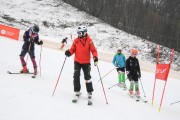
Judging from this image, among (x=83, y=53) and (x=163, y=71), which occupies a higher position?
(x=83, y=53)

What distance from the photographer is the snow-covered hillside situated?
26594mm

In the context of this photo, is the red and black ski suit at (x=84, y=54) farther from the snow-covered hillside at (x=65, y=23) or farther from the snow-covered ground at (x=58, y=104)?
the snow-covered hillside at (x=65, y=23)

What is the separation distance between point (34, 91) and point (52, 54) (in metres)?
8.06

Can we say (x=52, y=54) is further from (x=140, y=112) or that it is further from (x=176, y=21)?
(x=176, y=21)

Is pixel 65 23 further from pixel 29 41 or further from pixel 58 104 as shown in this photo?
pixel 58 104

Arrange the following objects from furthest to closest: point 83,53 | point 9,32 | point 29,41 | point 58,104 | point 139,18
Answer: point 139,18 < point 9,32 < point 29,41 < point 83,53 < point 58,104

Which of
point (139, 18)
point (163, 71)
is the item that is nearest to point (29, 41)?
point (163, 71)

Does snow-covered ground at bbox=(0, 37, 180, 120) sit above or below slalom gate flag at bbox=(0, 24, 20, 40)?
below

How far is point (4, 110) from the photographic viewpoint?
17.1 feet

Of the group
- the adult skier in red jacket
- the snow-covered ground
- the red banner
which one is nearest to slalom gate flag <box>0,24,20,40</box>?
the snow-covered ground

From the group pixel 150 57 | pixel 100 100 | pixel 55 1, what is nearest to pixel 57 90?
pixel 100 100

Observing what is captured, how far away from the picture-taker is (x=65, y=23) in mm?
30828

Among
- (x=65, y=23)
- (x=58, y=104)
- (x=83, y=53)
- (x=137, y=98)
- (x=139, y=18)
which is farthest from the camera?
(x=139, y=18)

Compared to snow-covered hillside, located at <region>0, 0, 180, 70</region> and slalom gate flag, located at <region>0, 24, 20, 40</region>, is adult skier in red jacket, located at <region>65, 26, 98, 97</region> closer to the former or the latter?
slalom gate flag, located at <region>0, 24, 20, 40</region>
